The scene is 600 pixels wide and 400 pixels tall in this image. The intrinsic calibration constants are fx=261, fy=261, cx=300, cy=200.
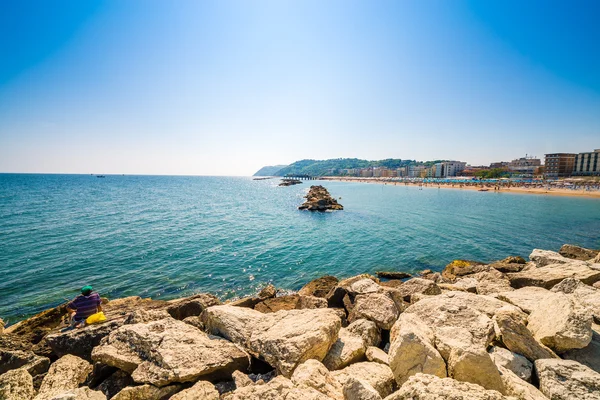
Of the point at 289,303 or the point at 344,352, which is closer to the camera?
the point at 344,352

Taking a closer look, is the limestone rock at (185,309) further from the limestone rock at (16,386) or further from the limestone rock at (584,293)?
the limestone rock at (584,293)

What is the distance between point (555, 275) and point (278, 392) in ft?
41.0

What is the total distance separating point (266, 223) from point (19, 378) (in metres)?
27.8

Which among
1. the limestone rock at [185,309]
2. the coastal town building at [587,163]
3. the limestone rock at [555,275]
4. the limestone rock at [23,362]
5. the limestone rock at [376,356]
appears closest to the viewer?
the limestone rock at [376,356]

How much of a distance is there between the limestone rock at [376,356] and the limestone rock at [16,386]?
635 centimetres

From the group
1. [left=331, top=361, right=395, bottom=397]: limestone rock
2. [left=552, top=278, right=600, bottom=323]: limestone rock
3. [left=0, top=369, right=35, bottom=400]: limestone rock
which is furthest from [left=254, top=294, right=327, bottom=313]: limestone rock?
[left=552, top=278, right=600, bottom=323]: limestone rock

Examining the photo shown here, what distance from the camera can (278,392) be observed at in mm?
3840

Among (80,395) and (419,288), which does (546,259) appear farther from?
(80,395)

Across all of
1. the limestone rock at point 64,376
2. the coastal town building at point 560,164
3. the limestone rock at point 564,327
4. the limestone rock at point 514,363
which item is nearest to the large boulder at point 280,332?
the limestone rock at point 64,376

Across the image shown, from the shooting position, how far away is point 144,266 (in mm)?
16406

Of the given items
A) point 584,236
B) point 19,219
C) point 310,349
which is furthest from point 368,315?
point 19,219

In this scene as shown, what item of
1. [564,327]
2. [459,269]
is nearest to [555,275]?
[459,269]

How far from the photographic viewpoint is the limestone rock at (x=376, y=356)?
5.17m

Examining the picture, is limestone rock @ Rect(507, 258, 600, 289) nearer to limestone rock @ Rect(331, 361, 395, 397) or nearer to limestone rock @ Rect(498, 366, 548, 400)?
limestone rock @ Rect(498, 366, 548, 400)
